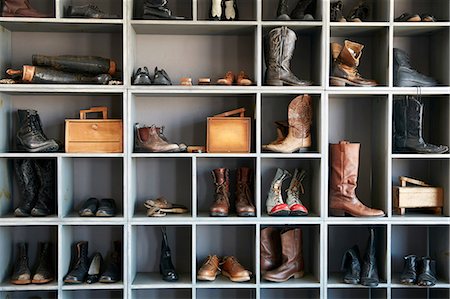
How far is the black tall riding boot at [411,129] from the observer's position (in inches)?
130

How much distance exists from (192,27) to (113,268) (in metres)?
1.55

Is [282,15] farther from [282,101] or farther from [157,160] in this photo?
[157,160]

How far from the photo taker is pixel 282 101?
3607 mm

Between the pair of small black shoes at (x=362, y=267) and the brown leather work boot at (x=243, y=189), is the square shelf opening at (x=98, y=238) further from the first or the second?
the pair of small black shoes at (x=362, y=267)

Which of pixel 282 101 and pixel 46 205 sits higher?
pixel 282 101

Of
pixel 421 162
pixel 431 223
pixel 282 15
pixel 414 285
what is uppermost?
pixel 282 15

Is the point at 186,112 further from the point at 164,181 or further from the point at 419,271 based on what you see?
the point at 419,271

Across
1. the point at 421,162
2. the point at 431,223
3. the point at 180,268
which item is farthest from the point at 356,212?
the point at 180,268

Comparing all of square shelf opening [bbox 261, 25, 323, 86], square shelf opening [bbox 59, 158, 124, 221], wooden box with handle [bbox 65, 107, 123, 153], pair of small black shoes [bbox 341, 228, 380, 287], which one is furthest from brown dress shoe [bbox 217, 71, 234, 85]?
pair of small black shoes [bbox 341, 228, 380, 287]

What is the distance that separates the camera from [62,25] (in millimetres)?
3291

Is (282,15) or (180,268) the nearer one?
(282,15)

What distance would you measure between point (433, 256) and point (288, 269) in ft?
3.22

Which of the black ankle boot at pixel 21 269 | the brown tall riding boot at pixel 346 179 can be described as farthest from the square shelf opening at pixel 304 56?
the black ankle boot at pixel 21 269

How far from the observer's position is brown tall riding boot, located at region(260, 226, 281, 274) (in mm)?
3414
